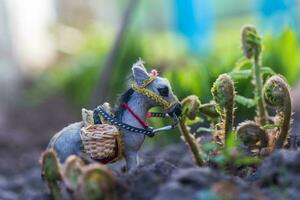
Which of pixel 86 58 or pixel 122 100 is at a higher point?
pixel 86 58

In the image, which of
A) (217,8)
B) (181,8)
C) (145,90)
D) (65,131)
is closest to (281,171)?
(145,90)

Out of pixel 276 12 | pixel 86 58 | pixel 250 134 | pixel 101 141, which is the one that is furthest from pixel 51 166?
pixel 276 12

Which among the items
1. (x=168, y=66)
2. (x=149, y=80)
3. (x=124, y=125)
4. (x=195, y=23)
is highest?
(x=195, y=23)

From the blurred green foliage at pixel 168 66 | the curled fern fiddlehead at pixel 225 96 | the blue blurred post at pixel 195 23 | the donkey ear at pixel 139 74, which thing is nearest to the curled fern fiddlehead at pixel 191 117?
the curled fern fiddlehead at pixel 225 96

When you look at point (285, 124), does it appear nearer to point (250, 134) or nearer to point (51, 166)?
point (250, 134)

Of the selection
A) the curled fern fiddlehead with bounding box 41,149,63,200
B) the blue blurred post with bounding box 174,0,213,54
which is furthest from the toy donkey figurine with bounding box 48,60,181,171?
the blue blurred post with bounding box 174,0,213,54

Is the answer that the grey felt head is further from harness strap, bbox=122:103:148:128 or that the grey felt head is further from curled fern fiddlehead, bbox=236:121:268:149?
curled fern fiddlehead, bbox=236:121:268:149
